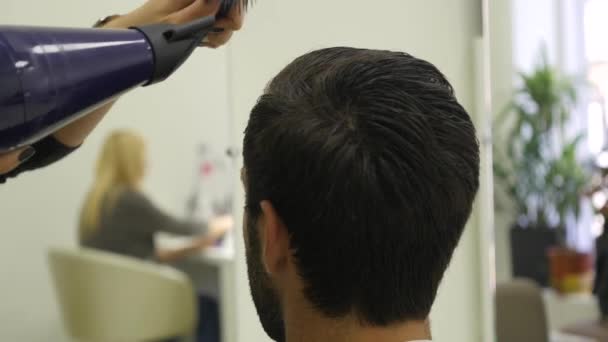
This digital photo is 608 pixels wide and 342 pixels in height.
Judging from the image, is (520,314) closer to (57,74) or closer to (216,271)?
(216,271)

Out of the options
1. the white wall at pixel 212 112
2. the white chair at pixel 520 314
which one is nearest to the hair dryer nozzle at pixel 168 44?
the white wall at pixel 212 112

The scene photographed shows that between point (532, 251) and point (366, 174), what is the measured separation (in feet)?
6.24

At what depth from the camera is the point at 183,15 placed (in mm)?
804

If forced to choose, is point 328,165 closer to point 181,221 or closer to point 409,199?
point 409,199

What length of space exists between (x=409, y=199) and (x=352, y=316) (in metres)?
0.13

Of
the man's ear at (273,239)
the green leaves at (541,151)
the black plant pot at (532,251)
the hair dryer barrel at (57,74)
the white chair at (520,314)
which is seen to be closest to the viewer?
the hair dryer barrel at (57,74)

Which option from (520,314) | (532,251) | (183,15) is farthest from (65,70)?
(532,251)

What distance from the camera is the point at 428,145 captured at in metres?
0.70

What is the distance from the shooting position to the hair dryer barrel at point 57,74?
1.67 ft

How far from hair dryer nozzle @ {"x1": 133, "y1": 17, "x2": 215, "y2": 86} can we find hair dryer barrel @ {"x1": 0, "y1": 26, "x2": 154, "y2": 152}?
15 millimetres

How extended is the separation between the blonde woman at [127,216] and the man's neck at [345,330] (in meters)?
0.78

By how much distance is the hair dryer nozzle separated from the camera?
24.7 inches

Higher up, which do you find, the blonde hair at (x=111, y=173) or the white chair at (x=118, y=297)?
the blonde hair at (x=111, y=173)

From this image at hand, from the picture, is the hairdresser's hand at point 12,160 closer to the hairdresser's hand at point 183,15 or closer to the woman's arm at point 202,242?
the hairdresser's hand at point 183,15
